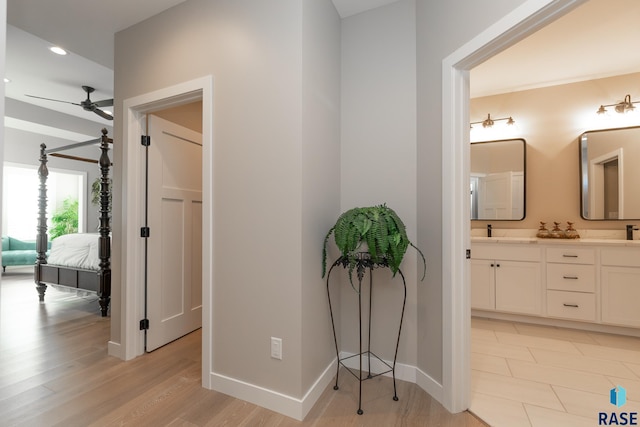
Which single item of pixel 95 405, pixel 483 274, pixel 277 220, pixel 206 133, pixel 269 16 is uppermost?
pixel 269 16

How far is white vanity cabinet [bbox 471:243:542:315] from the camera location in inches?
129

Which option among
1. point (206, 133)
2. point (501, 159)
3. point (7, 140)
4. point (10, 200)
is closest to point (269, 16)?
point (206, 133)

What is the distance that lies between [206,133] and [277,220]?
803 mm

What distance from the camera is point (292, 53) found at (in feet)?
6.19

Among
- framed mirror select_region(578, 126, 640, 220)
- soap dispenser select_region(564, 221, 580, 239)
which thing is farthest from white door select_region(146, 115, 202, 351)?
framed mirror select_region(578, 126, 640, 220)

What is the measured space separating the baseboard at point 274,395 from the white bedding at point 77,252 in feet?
8.19

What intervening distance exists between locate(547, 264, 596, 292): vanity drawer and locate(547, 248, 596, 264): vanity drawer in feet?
0.16

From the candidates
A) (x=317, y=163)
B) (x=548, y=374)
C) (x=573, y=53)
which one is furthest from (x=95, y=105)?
(x=548, y=374)

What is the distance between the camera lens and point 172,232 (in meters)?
2.83

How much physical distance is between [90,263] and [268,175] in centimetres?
304

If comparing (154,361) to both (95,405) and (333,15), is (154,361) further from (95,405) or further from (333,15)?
(333,15)

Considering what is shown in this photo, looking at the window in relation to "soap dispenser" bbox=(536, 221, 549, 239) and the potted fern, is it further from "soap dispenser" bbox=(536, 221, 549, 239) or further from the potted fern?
"soap dispenser" bbox=(536, 221, 549, 239)

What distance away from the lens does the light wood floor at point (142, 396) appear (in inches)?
71.8

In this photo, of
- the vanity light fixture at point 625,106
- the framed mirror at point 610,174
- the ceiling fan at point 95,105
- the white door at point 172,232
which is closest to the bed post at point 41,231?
the ceiling fan at point 95,105
